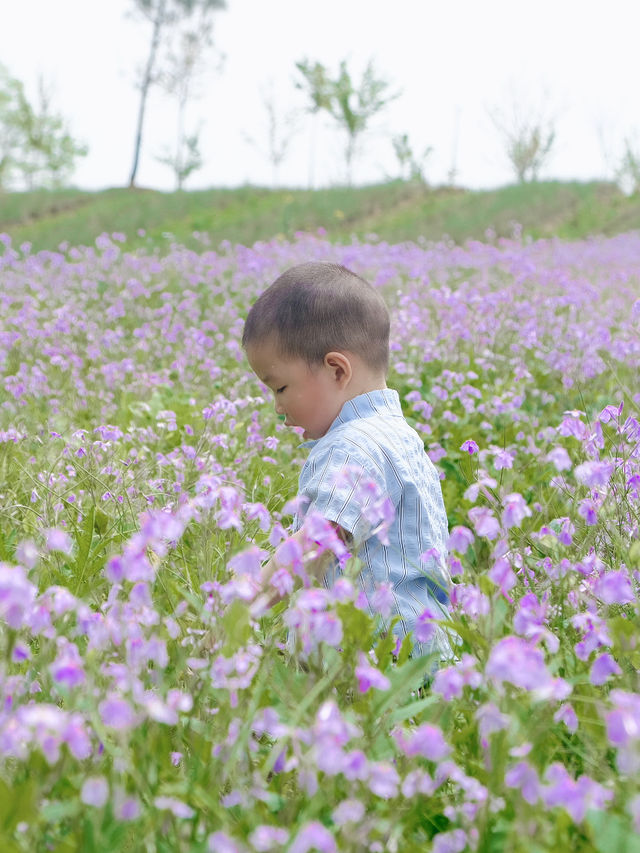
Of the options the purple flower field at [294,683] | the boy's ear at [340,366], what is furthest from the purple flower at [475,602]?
the boy's ear at [340,366]

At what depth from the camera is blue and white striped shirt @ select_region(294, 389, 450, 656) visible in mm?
2516

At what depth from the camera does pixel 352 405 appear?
279cm

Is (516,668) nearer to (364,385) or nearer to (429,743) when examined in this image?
(429,743)

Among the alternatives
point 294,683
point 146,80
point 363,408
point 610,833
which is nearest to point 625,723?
point 610,833

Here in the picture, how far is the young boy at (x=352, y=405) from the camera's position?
8.41 ft

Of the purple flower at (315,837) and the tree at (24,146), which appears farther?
the tree at (24,146)

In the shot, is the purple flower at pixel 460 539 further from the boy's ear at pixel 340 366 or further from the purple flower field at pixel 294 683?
the boy's ear at pixel 340 366

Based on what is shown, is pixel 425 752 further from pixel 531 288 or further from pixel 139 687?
pixel 531 288

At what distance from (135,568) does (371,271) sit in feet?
31.9

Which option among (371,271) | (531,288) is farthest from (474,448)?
(371,271)

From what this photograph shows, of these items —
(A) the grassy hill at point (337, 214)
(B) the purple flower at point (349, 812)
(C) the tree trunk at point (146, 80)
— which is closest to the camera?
(B) the purple flower at point (349, 812)

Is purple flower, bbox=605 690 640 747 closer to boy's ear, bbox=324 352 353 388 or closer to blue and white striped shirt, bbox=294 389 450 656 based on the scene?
blue and white striped shirt, bbox=294 389 450 656

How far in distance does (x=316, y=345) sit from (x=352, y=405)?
23 centimetres

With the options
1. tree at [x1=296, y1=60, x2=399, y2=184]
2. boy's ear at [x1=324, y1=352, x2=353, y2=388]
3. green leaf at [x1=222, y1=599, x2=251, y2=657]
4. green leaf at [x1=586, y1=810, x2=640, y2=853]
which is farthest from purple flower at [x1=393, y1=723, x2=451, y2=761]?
tree at [x1=296, y1=60, x2=399, y2=184]
